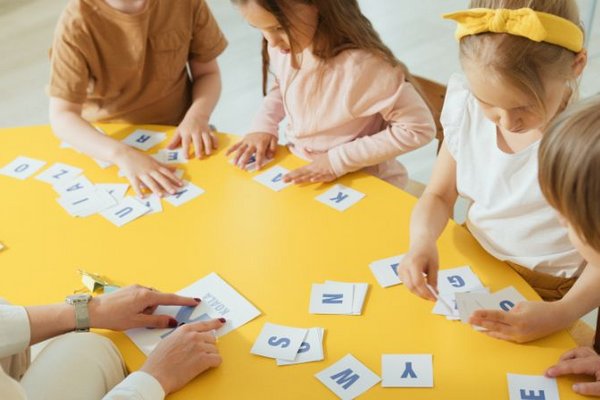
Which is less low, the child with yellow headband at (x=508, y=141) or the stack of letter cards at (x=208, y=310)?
the child with yellow headband at (x=508, y=141)

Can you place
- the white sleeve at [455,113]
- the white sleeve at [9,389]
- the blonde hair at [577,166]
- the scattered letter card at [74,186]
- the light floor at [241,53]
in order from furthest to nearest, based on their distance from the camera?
the light floor at [241,53]
the scattered letter card at [74,186]
the white sleeve at [455,113]
the white sleeve at [9,389]
the blonde hair at [577,166]

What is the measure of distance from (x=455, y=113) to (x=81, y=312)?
0.97 m

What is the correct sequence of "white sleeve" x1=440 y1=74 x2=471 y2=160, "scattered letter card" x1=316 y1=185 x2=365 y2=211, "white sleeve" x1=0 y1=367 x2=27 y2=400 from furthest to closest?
"scattered letter card" x1=316 y1=185 x2=365 y2=211 < "white sleeve" x1=440 y1=74 x2=471 y2=160 < "white sleeve" x1=0 y1=367 x2=27 y2=400

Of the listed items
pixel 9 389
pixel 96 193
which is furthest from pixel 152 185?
pixel 9 389

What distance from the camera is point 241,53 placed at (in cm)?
448

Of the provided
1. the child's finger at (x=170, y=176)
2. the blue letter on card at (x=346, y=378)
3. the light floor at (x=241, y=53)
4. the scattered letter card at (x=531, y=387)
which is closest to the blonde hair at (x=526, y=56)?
the scattered letter card at (x=531, y=387)

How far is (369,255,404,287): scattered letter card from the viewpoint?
1.50 m

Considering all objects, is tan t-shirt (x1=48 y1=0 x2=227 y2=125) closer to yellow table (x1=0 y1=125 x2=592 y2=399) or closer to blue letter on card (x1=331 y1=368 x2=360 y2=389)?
yellow table (x1=0 y1=125 x2=592 y2=399)

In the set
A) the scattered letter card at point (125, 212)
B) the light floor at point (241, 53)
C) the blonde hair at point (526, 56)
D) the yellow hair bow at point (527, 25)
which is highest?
the yellow hair bow at point (527, 25)

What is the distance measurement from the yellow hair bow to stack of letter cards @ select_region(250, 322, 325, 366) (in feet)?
2.24

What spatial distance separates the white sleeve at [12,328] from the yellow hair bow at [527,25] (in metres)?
1.07

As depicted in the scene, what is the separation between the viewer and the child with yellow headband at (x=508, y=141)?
1.30m

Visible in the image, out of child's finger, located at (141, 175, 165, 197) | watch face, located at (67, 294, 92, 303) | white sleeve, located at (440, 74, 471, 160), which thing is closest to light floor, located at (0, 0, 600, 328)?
white sleeve, located at (440, 74, 471, 160)

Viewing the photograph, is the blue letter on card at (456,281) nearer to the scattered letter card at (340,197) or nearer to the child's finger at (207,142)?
the scattered letter card at (340,197)
